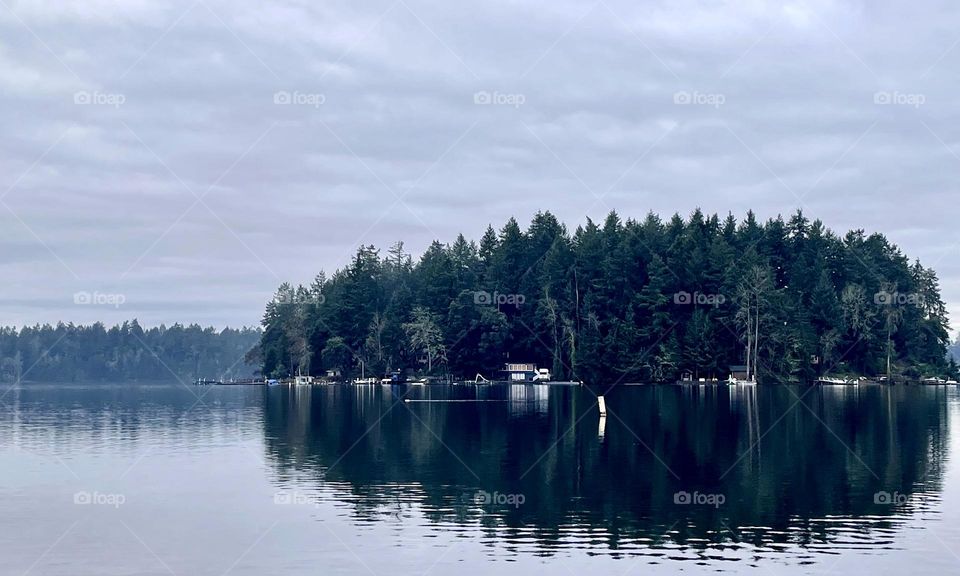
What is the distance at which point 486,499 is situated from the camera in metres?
44.6

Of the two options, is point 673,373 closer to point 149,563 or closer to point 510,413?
point 510,413

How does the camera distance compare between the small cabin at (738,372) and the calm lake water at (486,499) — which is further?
the small cabin at (738,372)

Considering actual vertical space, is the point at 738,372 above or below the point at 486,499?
above

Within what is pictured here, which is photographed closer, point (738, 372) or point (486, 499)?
point (486, 499)

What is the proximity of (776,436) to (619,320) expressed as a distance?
125m

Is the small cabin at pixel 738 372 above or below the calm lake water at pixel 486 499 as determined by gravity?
above

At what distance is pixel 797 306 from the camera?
194m

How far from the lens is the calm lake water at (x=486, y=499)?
3322cm

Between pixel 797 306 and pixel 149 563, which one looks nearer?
pixel 149 563

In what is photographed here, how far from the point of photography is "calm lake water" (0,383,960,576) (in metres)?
33.2

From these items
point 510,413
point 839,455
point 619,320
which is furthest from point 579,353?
point 839,455

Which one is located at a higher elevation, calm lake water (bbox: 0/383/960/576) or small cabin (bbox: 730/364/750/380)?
small cabin (bbox: 730/364/750/380)

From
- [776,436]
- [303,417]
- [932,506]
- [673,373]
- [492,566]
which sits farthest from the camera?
[673,373]

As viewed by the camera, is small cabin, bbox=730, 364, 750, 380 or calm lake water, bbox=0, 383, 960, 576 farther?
small cabin, bbox=730, 364, 750, 380
